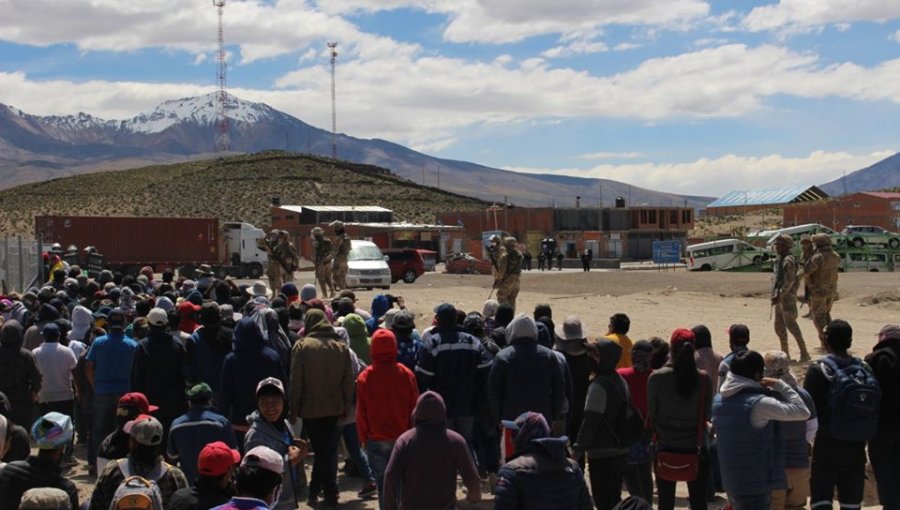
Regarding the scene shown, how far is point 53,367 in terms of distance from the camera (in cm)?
1113

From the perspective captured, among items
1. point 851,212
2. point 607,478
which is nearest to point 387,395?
point 607,478

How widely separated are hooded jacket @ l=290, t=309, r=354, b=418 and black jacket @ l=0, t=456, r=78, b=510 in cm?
284

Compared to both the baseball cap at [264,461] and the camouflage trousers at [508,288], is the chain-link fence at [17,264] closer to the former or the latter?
the camouflage trousers at [508,288]

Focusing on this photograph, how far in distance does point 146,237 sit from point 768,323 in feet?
109

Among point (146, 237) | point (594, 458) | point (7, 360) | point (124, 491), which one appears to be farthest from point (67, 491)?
point (146, 237)

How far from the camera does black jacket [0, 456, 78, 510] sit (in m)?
5.81

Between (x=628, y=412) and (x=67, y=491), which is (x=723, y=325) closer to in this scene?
(x=628, y=412)

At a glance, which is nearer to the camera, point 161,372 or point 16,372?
point 161,372

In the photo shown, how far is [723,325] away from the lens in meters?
22.4

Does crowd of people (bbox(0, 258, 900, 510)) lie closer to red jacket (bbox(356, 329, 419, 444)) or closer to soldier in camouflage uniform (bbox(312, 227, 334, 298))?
red jacket (bbox(356, 329, 419, 444))

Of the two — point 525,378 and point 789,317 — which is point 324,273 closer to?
point 789,317

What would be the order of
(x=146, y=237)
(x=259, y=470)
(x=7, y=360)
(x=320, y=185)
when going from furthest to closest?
(x=320, y=185)
(x=146, y=237)
(x=7, y=360)
(x=259, y=470)

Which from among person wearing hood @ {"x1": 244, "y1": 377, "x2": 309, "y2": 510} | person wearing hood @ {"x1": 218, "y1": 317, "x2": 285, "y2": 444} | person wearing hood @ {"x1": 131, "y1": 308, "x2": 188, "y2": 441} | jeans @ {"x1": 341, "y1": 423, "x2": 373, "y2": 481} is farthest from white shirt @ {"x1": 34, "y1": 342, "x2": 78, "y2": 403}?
person wearing hood @ {"x1": 244, "y1": 377, "x2": 309, "y2": 510}

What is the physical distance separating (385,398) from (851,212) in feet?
290
